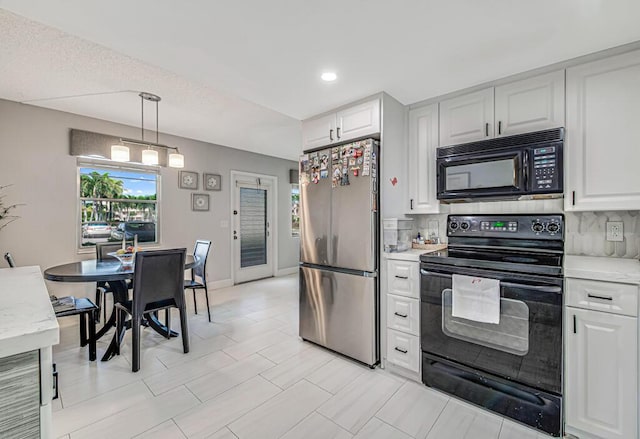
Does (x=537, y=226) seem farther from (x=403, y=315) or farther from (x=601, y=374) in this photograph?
(x=403, y=315)

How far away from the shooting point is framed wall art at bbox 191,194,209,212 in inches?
184

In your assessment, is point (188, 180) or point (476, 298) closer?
point (476, 298)

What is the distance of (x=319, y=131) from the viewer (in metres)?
2.83

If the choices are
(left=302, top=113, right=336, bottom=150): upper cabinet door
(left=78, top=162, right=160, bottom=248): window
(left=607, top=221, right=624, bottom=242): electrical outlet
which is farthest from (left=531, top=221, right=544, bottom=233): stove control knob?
(left=78, top=162, right=160, bottom=248): window

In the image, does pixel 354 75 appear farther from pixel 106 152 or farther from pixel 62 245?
pixel 62 245

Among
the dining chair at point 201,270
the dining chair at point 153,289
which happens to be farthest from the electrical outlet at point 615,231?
the dining chair at point 201,270

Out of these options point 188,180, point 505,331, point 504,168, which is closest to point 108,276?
point 188,180

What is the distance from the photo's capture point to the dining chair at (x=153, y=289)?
7.84 feet

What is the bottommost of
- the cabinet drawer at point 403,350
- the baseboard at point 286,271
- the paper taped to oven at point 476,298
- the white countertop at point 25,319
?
the baseboard at point 286,271

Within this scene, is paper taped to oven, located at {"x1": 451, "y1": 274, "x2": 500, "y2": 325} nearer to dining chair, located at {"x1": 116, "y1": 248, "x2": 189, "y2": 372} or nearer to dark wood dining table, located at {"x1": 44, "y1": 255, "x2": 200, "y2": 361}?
dining chair, located at {"x1": 116, "y1": 248, "x2": 189, "y2": 372}

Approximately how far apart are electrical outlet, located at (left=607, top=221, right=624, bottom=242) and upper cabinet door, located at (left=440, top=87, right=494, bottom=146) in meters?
0.97

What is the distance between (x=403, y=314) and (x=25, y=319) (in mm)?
2134

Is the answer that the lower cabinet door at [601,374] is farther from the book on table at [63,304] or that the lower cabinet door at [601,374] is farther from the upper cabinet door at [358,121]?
the book on table at [63,304]

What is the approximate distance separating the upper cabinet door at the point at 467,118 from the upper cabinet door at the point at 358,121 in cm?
56
